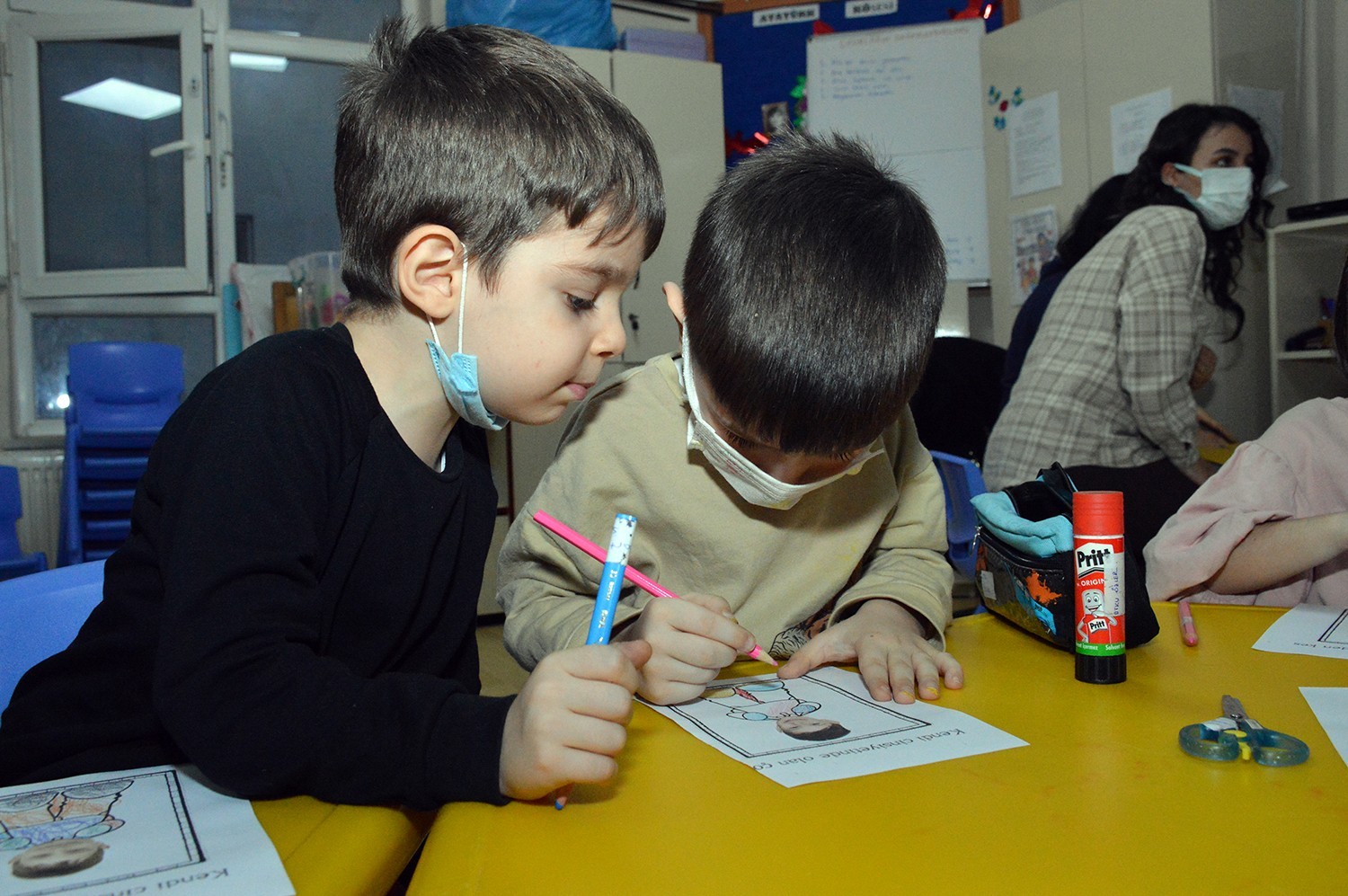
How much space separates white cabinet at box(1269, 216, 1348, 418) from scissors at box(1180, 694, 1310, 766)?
2596 mm

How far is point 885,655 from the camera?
0.79 metres

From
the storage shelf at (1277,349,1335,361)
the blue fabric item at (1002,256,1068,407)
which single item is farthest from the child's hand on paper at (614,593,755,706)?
the storage shelf at (1277,349,1335,361)

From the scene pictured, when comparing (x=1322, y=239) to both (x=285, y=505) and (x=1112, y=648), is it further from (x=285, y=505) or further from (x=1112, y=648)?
(x=285, y=505)

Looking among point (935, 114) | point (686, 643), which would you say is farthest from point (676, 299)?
point (935, 114)

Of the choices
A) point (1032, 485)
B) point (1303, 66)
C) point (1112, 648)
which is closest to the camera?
point (1112, 648)

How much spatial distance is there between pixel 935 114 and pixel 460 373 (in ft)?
11.5

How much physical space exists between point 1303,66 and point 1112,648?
332 centimetres

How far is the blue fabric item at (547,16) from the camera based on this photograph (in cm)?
350

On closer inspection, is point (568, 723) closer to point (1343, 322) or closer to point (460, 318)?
point (460, 318)

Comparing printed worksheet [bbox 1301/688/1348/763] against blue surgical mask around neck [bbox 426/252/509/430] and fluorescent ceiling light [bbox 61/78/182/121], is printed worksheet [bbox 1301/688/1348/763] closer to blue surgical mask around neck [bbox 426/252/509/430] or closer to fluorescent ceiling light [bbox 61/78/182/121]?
blue surgical mask around neck [bbox 426/252/509/430]

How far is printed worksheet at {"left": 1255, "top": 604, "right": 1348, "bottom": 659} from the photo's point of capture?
2.76 feet

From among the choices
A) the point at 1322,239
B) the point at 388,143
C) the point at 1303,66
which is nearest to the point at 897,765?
the point at 388,143

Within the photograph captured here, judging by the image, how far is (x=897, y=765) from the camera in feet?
1.91

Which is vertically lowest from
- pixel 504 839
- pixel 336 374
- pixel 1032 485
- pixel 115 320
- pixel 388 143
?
pixel 504 839
